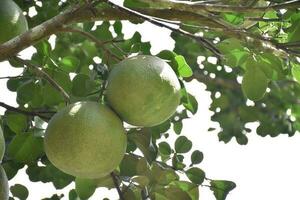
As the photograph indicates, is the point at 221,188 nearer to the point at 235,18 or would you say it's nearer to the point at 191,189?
the point at 191,189

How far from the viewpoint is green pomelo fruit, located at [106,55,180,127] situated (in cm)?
148

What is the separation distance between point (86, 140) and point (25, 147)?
477mm

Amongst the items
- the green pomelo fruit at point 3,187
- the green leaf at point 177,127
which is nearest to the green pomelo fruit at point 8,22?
the green pomelo fruit at point 3,187

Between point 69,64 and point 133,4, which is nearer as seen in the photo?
point 133,4

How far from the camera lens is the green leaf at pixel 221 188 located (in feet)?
6.32

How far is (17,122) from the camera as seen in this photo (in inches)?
77.2

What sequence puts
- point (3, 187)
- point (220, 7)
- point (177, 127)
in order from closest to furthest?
1. point (220, 7)
2. point (3, 187)
3. point (177, 127)

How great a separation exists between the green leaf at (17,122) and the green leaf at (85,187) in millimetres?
260

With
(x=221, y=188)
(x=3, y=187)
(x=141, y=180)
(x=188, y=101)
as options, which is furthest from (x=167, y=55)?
(x=3, y=187)

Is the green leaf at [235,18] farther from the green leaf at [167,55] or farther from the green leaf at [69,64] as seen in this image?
the green leaf at [69,64]

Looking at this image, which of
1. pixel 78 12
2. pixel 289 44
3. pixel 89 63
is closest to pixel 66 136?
pixel 78 12

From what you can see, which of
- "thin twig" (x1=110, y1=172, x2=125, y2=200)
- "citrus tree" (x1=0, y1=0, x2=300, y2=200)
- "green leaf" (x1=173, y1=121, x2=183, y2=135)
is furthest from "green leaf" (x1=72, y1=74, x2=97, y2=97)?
"green leaf" (x1=173, y1=121, x2=183, y2=135)

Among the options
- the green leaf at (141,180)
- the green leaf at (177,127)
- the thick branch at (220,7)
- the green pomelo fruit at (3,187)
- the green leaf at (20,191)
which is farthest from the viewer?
the green leaf at (177,127)

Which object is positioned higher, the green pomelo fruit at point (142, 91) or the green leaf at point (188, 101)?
the green pomelo fruit at point (142, 91)
